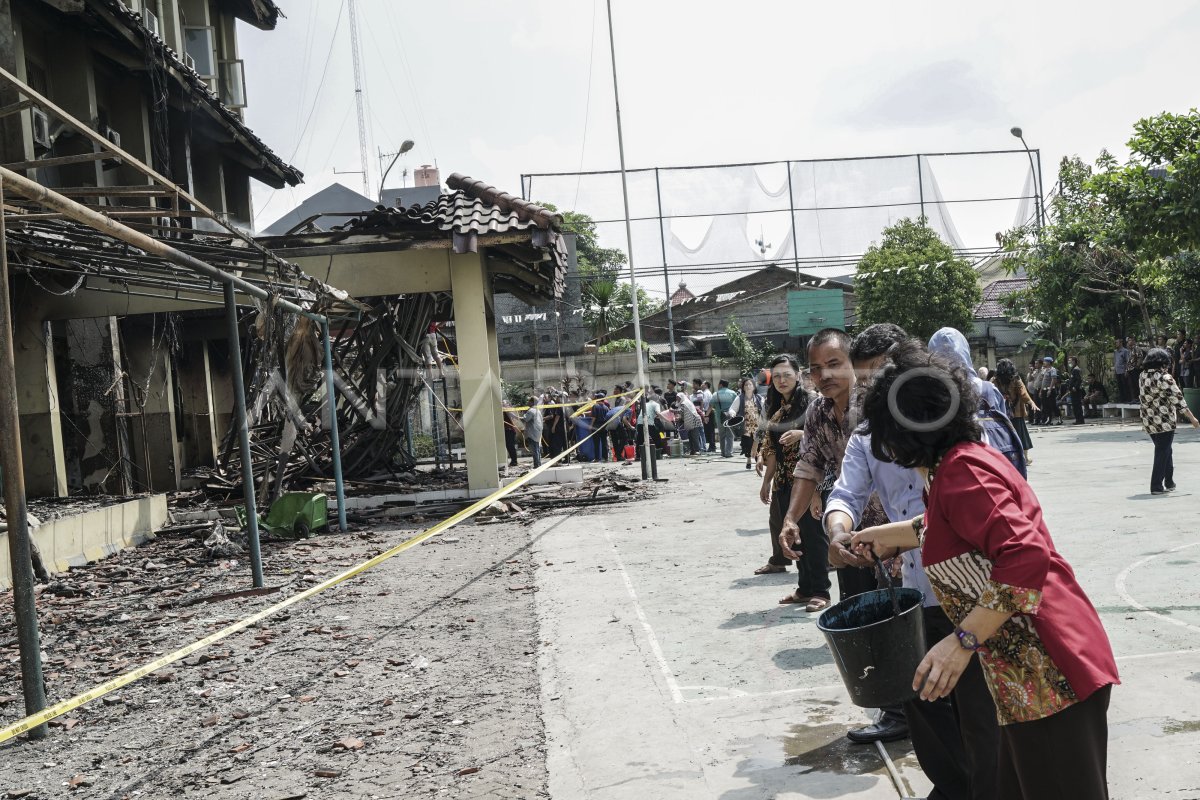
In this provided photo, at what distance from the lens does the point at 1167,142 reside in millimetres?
13945

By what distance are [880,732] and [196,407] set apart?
1629cm

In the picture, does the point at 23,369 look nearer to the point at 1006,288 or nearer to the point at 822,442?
the point at 822,442

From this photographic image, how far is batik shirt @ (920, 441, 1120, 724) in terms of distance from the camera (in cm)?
238

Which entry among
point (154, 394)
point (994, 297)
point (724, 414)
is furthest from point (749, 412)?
point (994, 297)

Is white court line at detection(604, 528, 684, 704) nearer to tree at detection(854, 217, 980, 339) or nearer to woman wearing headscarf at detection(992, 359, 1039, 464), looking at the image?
woman wearing headscarf at detection(992, 359, 1039, 464)

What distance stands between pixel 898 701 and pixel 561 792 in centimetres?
138

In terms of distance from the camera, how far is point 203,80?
18562 mm

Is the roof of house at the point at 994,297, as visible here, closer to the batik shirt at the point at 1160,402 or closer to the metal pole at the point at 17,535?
the batik shirt at the point at 1160,402

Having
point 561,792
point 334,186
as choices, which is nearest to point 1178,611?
point 561,792

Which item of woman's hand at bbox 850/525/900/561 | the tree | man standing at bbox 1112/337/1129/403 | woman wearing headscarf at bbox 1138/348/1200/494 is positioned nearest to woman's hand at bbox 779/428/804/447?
woman's hand at bbox 850/525/900/561

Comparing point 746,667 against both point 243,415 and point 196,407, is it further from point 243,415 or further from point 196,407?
point 196,407

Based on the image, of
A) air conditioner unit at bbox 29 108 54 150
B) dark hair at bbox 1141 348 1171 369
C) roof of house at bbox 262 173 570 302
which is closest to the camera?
dark hair at bbox 1141 348 1171 369

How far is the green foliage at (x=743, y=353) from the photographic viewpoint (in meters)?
36.7

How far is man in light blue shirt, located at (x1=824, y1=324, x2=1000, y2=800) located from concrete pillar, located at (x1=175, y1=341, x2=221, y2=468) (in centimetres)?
1603
